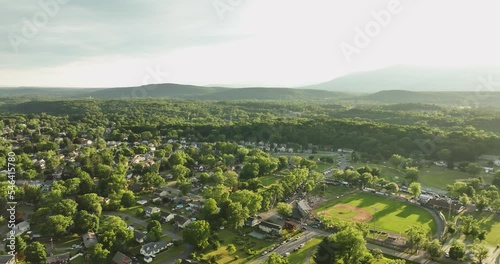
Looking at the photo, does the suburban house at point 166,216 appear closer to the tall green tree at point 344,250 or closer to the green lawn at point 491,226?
the tall green tree at point 344,250

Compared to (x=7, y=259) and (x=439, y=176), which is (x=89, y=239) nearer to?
(x=7, y=259)

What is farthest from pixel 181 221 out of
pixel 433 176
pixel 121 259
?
pixel 433 176

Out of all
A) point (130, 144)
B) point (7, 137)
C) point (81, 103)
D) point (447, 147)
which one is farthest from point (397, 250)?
point (81, 103)

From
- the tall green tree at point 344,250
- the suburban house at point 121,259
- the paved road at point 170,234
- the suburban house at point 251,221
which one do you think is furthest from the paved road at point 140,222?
the tall green tree at point 344,250

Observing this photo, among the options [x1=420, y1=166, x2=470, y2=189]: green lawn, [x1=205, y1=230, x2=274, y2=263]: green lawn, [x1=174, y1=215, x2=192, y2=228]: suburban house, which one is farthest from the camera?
[x1=420, y1=166, x2=470, y2=189]: green lawn

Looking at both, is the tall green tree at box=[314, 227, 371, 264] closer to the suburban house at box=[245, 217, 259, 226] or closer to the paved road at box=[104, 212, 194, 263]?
the suburban house at box=[245, 217, 259, 226]

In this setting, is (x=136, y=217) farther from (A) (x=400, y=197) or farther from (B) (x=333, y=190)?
(A) (x=400, y=197)

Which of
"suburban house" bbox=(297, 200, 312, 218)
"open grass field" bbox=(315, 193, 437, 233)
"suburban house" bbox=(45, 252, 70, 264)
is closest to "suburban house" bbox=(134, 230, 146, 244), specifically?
"suburban house" bbox=(45, 252, 70, 264)
